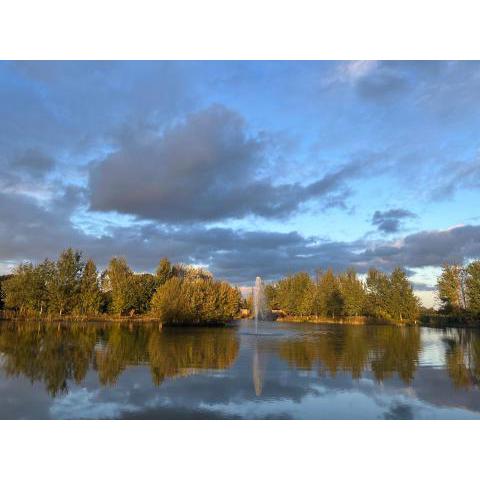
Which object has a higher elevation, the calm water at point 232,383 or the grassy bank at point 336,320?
the grassy bank at point 336,320

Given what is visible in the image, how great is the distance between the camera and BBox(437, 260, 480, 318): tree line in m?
67.0

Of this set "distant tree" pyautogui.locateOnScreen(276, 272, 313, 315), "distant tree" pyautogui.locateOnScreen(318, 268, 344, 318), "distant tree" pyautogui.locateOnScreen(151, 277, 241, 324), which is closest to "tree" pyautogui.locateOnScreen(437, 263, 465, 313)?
"distant tree" pyautogui.locateOnScreen(318, 268, 344, 318)

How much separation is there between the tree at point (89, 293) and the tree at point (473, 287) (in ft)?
178

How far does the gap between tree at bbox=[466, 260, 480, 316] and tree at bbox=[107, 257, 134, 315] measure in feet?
164

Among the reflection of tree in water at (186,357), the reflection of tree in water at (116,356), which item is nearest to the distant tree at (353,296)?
the reflection of tree in water at (186,357)

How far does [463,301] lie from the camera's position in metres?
71.0

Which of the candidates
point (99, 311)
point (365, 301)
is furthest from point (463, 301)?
point (99, 311)

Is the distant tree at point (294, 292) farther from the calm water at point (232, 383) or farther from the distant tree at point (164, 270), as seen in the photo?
the calm water at point (232, 383)

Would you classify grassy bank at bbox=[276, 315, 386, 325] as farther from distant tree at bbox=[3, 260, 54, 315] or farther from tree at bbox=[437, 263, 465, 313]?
distant tree at bbox=[3, 260, 54, 315]

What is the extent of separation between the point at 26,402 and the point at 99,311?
60437 mm

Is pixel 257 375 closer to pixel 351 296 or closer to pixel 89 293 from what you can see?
pixel 89 293

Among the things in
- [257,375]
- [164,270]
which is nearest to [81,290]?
[164,270]

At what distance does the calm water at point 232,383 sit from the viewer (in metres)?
13.5

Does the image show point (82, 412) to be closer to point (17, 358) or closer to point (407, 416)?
point (407, 416)
